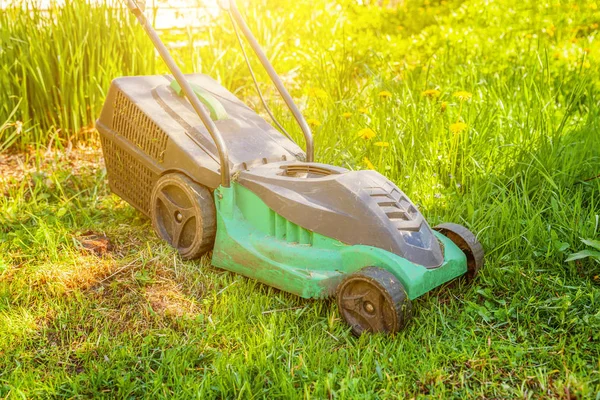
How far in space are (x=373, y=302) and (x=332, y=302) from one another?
9.7 inches

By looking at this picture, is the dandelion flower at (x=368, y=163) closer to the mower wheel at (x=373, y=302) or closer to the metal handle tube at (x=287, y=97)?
the metal handle tube at (x=287, y=97)

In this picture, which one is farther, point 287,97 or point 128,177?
point 128,177

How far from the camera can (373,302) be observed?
2.09 meters

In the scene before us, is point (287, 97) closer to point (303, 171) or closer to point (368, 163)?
point (303, 171)

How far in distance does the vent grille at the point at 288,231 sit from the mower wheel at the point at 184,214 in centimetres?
26

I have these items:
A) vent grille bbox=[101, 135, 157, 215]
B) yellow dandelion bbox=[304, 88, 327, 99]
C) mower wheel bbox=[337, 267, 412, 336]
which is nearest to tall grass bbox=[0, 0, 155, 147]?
vent grille bbox=[101, 135, 157, 215]

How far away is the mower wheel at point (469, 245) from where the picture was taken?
237 centimetres

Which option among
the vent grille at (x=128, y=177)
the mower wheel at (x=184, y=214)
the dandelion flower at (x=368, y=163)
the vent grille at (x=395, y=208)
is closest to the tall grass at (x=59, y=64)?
the vent grille at (x=128, y=177)

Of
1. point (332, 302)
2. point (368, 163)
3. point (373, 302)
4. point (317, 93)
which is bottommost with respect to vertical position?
point (332, 302)

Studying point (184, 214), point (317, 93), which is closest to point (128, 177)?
point (184, 214)

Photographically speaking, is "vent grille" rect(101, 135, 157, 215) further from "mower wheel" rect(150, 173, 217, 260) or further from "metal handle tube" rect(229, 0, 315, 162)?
"metal handle tube" rect(229, 0, 315, 162)

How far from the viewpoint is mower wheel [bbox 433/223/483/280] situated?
237 centimetres

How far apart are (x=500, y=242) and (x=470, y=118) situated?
2.48 feet

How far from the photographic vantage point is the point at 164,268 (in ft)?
8.29
